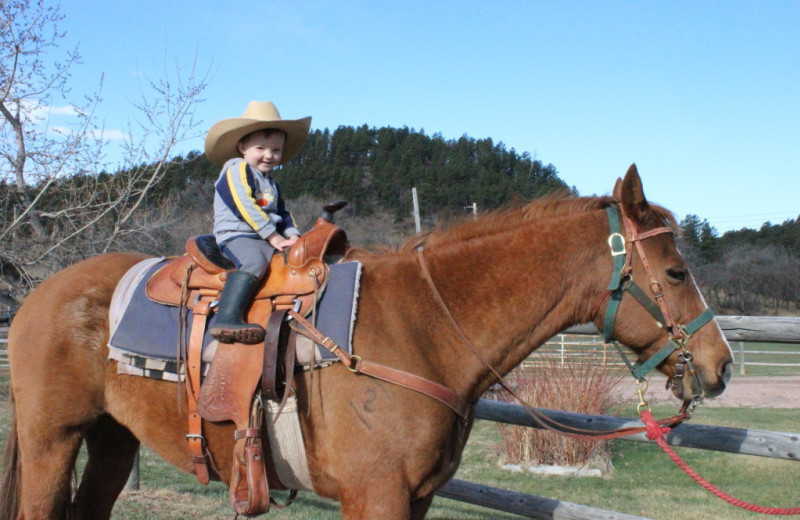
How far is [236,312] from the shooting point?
2797 millimetres

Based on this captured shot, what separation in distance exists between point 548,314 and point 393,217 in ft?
106

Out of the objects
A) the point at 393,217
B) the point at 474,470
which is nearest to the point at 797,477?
the point at 474,470

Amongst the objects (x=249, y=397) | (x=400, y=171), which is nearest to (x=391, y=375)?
(x=249, y=397)

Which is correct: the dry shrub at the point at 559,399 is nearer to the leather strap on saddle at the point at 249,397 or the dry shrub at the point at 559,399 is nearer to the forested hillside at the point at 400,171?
the leather strap on saddle at the point at 249,397

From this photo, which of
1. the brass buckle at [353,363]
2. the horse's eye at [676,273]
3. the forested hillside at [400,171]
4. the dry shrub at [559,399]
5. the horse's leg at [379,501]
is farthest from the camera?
the forested hillside at [400,171]

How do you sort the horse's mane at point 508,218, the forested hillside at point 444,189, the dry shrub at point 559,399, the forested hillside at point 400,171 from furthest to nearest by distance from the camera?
the forested hillside at point 400,171 → the forested hillside at point 444,189 → the dry shrub at point 559,399 → the horse's mane at point 508,218

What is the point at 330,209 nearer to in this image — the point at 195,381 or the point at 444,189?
the point at 195,381

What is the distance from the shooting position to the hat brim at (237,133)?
3.45m

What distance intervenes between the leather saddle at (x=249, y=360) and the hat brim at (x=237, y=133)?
0.73 m

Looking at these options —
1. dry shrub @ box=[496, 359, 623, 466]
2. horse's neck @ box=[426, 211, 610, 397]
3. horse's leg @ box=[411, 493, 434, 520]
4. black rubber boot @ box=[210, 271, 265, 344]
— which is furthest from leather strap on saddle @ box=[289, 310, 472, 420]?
dry shrub @ box=[496, 359, 623, 466]

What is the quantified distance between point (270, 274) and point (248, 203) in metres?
0.39

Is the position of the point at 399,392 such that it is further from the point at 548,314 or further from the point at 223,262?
the point at 223,262

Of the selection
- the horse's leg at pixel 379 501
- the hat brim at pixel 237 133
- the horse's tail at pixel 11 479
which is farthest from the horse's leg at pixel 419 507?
the horse's tail at pixel 11 479

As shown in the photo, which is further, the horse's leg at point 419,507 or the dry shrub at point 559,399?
the dry shrub at point 559,399
